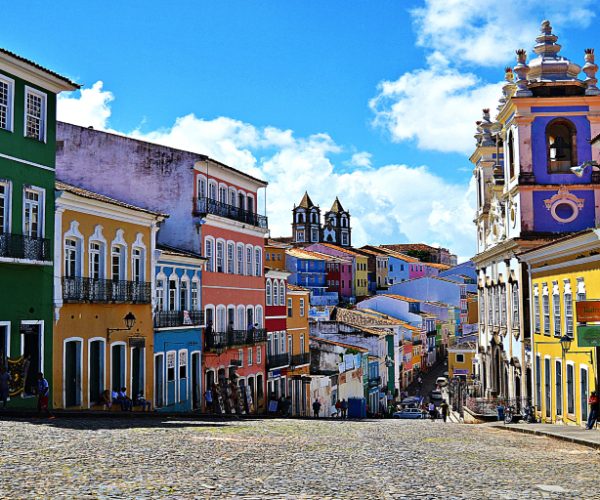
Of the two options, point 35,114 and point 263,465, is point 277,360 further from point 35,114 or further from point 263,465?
point 263,465

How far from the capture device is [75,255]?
87.1ft

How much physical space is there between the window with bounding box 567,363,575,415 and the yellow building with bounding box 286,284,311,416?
19377 mm

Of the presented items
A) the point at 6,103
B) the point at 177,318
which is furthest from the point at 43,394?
the point at 177,318

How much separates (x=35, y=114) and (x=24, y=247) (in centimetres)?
373

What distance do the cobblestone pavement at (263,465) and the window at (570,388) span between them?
9.99 meters

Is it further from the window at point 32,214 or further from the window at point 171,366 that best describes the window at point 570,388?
the window at point 32,214

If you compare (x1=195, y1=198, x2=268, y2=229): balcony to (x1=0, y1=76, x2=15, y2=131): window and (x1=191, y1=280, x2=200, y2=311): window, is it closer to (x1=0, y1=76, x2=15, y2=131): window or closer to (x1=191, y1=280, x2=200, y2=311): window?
(x1=191, y1=280, x2=200, y2=311): window

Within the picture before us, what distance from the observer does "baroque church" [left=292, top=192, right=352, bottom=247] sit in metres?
178

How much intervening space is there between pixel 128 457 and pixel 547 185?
29.8 metres

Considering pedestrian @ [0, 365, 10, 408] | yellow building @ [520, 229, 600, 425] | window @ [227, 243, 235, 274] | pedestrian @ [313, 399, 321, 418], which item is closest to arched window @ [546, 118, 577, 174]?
yellow building @ [520, 229, 600, 425]

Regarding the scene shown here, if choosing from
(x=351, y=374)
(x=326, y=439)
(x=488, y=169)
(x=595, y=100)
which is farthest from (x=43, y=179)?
(x=351, y=374)

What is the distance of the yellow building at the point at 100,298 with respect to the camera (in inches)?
996

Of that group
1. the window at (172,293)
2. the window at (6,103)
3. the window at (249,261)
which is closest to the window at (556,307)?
the window at (172,293)

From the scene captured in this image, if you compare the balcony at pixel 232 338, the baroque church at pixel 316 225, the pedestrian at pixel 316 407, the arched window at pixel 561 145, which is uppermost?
the baroque church at pixel 316 225
